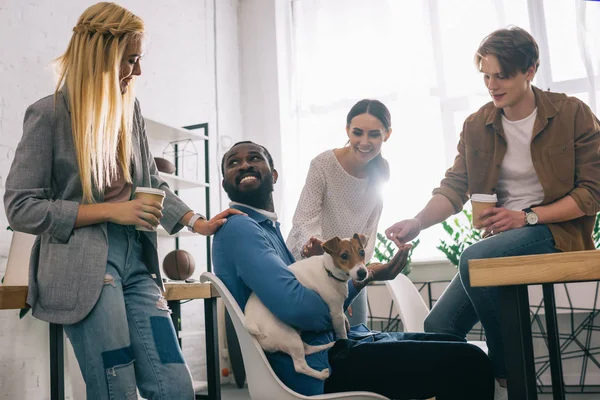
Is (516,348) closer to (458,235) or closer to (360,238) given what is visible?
(360,238)

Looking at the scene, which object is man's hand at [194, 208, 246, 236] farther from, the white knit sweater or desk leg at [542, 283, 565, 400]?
desk leg at [542, 283, 565, 400]

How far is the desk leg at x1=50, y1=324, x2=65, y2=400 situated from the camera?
65.3 inches

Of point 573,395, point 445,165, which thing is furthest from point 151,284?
point 445,165

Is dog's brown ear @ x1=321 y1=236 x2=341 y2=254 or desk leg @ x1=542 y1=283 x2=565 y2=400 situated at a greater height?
dog's brown ear @ x1=321 y1=236 x2=341 y2=254

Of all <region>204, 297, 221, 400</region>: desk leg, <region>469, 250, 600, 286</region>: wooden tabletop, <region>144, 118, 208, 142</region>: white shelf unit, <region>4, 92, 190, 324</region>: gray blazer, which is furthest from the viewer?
<region>144, 118, 208, 142</region>: white shelf unit

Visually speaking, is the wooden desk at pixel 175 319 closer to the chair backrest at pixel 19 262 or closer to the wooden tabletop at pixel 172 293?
the wooden tabletop at pixel 172 293

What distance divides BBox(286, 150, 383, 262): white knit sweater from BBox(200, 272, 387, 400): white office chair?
868 millimetres

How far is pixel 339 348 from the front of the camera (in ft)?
4.75

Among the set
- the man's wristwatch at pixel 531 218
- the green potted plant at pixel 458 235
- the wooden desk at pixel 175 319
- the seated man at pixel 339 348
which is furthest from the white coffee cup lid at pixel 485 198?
the green potted plant at pixel 458 235

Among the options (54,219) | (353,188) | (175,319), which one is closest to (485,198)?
(353,188)

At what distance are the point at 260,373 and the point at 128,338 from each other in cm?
32

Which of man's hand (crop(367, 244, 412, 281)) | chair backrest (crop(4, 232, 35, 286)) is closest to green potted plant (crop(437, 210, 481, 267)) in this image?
man's hand (crop(367, 244, 412, 281))

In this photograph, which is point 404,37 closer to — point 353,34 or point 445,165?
point 353,34

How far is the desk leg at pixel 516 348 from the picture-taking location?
3.55 feet
